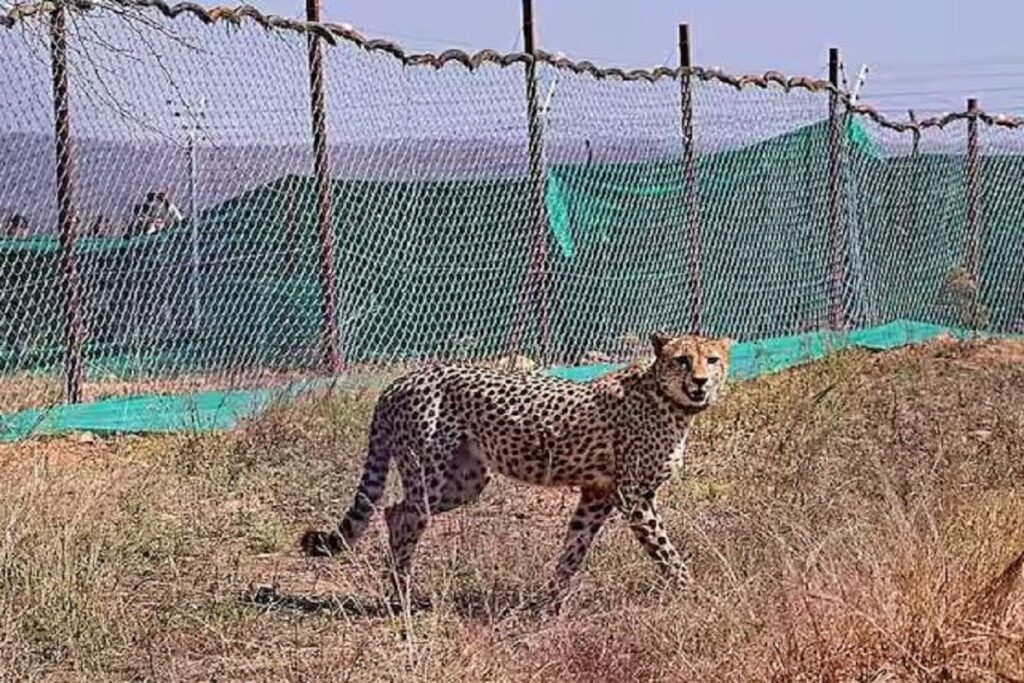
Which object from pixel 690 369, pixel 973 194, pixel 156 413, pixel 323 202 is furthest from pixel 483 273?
pixel 973 194

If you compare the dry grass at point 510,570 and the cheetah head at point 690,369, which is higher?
the cheetah head at point 690,369

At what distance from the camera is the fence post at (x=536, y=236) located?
362 inches

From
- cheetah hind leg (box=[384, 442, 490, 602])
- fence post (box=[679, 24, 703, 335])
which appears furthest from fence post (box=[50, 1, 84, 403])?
fence post (box=[679, 24, 703, 335])

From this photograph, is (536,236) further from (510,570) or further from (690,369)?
(510,570)

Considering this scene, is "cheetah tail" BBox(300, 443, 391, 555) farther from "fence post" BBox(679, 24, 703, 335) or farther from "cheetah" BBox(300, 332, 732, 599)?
"fence post" BBox(679, 24, 703, 335)

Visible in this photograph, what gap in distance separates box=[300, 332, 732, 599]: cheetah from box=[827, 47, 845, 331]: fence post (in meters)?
5.84

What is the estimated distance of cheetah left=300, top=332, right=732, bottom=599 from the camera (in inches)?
218

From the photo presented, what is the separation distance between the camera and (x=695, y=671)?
4.11 meters

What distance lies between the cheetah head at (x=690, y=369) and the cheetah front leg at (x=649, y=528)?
12.3 inches

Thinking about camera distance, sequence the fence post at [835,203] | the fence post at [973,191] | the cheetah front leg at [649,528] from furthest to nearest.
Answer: the fence post at [973,191]
the fence post at [835,203]
the cheetah front leg at [649,528]

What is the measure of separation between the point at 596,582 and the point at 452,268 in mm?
4062

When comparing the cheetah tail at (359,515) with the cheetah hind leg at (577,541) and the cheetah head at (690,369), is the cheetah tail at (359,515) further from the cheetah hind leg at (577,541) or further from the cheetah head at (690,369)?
the cheetah head at (690,369)

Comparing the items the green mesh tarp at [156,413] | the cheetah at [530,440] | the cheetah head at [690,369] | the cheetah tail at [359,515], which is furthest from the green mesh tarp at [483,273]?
the cheetah head at [690,369]

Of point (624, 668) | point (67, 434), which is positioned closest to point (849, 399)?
point (67, 434)
